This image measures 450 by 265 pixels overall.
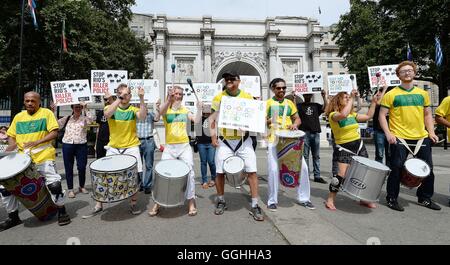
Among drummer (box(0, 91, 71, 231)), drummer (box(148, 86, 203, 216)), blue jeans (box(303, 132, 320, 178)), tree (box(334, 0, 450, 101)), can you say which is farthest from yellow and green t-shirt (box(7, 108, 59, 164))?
tree (box(334, 0, 450, 101))

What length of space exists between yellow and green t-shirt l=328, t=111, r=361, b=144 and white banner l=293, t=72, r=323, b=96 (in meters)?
3.50

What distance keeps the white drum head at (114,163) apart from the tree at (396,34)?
23338 millimetres

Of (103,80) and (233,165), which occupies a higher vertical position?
(103,80)

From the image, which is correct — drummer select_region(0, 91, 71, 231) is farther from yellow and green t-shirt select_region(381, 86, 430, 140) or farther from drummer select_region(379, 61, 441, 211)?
yellow and green t-shirt select_region(381, 86, 430, 140)

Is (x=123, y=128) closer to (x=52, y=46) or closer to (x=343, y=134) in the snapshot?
(x=343, y=134)

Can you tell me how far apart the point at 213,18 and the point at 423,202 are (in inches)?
1279

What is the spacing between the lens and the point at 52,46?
21.6m

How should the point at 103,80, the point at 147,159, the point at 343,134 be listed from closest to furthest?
1. the point at 343,134
2. the point at 147,159
3. the point at 103,80

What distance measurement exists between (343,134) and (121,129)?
3585mm

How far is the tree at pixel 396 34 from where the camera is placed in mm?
21781

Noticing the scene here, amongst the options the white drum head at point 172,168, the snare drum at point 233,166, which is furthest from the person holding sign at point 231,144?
the white drum head at point 172,168

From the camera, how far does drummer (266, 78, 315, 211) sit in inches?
178

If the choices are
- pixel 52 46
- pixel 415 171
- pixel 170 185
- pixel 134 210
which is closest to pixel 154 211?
pixel 134 210

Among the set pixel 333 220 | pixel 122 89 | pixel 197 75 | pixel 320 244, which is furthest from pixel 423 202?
pixel 197 75
